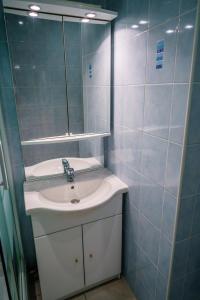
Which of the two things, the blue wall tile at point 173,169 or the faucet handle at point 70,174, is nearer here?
the blue wall tile at point 173,169

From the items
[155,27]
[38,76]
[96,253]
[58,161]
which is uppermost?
[155,27]

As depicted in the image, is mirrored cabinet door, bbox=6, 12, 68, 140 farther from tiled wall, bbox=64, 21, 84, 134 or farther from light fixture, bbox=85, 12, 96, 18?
light fixture, bbox=85, 12, 96, 18

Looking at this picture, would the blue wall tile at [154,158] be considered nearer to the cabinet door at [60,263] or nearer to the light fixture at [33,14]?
the cabinet door at [60,263]

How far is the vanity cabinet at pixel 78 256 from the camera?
1332 mm

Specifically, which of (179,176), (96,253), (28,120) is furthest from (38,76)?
(96,253)

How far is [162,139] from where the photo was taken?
102 cm

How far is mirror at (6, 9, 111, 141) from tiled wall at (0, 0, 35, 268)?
0.07 metres

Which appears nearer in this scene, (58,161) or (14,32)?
(14,32)

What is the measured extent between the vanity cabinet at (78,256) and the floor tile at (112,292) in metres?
0.08

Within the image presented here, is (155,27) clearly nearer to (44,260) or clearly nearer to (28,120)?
(28,120)

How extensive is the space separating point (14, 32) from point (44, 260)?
4.85ft

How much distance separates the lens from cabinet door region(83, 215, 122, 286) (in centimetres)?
143

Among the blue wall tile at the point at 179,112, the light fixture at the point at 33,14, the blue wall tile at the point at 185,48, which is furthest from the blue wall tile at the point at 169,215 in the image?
the light fixture at the point at 33,14

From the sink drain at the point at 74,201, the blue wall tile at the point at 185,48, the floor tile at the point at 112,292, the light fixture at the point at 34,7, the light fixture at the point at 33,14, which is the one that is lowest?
the floor tile at the point at 112,292
